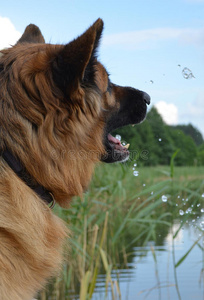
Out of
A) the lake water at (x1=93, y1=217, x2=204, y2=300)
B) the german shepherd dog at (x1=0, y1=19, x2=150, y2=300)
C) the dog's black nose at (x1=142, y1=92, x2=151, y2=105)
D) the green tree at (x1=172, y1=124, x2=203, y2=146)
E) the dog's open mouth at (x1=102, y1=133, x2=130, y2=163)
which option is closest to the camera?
the german shepherd dog at (x1=0, y1=19, x2=150, y2=300)

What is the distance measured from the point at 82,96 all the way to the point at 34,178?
24.4 inches

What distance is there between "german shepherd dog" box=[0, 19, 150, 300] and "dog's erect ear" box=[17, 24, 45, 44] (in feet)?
2.06

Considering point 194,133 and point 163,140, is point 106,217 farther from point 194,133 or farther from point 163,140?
point 163,140

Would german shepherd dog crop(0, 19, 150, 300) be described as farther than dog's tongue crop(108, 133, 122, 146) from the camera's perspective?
No

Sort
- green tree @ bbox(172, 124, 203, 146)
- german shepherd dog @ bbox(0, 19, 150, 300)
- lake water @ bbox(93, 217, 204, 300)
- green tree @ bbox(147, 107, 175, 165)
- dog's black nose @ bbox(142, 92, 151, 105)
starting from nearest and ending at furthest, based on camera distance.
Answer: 1. german shepherd dog @ bbox(0, 19, 150, 300)
2. dog's black nose @ bbox(142, 92, 151, 105)
3. green tree @ bbox(172, 124, 203, 146)
4. green tree @ bbox(147, 107, 175, 165)
5. lake water @ bbox(93, 217, 204, 300)

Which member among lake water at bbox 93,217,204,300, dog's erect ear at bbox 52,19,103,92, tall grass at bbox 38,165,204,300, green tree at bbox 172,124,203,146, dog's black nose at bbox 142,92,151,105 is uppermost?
dog's erect ear at bbox 52,19,103,92

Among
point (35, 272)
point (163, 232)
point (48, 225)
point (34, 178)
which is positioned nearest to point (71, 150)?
point (34, 178)

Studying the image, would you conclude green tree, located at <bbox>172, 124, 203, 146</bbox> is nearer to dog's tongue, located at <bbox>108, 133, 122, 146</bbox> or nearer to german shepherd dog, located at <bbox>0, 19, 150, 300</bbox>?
dog's tongue, located at <bbox>108, 133, 122, 146</bbox>

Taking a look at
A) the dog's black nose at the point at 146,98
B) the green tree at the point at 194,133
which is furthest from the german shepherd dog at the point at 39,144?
the green tree at the point at 194,133

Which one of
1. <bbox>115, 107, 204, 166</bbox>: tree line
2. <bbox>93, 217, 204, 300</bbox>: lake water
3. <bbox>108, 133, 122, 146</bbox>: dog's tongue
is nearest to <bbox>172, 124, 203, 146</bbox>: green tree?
<bbox>115, 107, 204, 166</bbox>: tree line

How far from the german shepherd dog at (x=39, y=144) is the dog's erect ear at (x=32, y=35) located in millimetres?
627

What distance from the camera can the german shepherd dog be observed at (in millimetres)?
2470

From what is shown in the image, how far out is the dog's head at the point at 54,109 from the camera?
2488 millimetres

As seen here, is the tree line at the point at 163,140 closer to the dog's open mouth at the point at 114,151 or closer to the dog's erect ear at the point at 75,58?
the dog's open mouth at the point at 114,151
